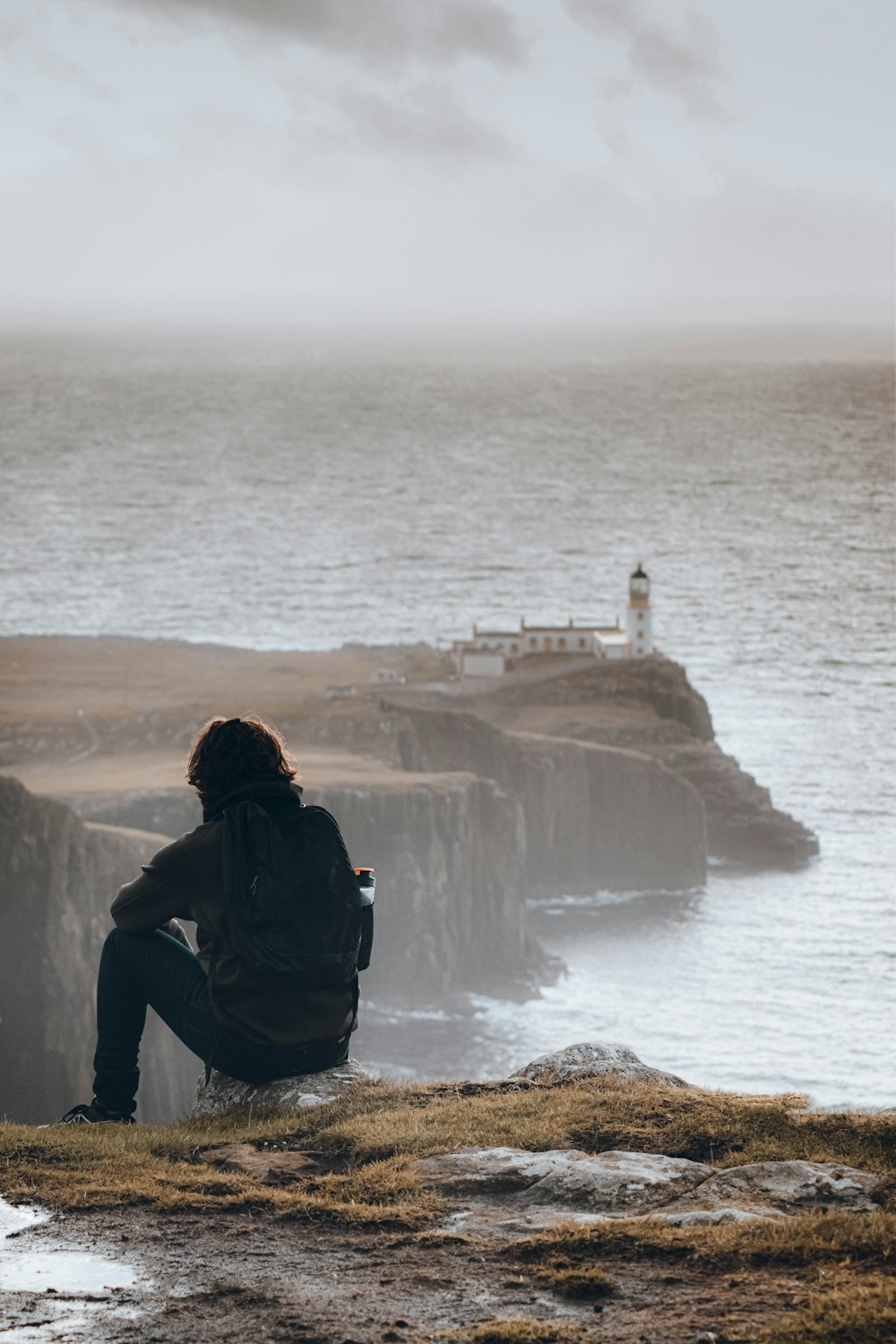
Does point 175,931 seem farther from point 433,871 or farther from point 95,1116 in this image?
point 433,871

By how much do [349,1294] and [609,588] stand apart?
15722 cm

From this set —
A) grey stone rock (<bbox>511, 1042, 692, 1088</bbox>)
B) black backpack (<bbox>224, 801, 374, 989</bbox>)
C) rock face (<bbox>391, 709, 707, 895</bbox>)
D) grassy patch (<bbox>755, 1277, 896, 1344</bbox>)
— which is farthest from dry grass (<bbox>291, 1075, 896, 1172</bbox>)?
rock face (<bbox>391, 709, 707, 895</bbox>)

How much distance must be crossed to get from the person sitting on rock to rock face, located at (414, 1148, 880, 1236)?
1.44 metres

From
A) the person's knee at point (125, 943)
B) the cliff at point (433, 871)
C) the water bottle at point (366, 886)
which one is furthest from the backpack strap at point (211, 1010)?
the cliff at point (433, 871)

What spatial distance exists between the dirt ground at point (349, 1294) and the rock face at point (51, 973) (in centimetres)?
4550

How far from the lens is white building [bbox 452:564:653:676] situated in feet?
371

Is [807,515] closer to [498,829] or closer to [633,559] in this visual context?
[633,559]

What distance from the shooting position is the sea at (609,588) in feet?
258

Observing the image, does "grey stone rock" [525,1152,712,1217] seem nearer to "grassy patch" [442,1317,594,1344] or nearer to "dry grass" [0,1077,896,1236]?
"dry grass" [0,1077,896,1236]

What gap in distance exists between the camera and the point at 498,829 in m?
83.8

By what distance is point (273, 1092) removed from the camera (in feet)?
32.7

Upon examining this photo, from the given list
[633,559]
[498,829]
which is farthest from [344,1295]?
[633,559]

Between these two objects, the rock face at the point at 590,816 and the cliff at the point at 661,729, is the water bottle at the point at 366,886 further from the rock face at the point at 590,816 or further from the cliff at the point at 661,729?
the cliff at the point at 661,729

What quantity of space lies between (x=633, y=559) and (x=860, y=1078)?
4230 inches
